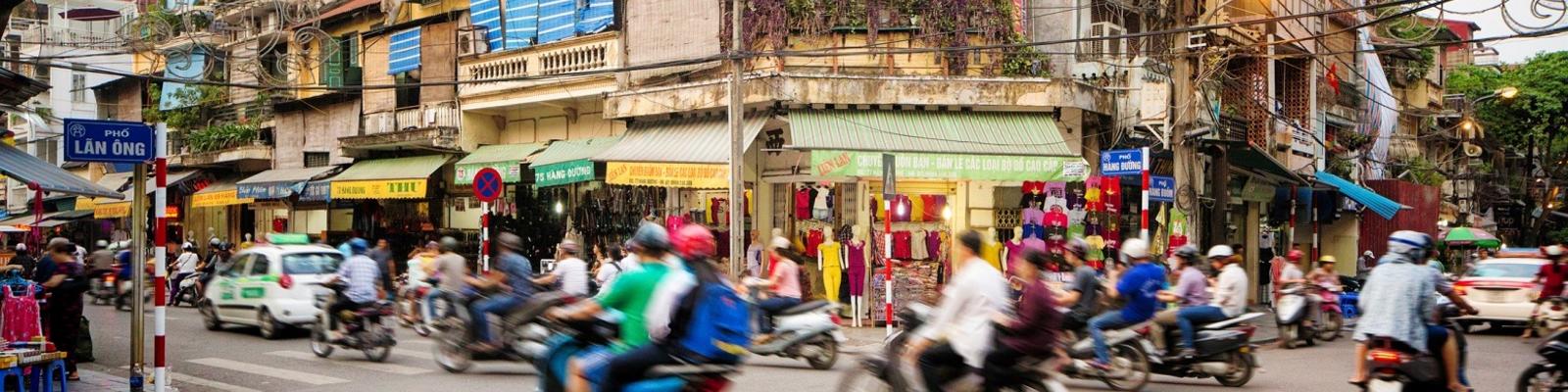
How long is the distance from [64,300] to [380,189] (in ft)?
42.2

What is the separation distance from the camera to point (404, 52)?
25.1 metres

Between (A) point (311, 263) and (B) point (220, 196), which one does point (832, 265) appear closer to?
(A) point (311, 263)

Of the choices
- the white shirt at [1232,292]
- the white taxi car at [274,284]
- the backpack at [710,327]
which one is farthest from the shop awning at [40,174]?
the white shirt at [1232,292]

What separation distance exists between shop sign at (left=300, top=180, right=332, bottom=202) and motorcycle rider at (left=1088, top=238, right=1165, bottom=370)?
19.3 metres

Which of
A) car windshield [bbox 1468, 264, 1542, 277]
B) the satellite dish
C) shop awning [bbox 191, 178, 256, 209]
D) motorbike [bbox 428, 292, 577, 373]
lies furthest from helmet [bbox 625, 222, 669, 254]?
the satellite dish

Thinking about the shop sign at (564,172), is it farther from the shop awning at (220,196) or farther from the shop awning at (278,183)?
→ the shop awning at (220,196)

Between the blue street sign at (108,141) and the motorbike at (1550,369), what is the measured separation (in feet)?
34.6

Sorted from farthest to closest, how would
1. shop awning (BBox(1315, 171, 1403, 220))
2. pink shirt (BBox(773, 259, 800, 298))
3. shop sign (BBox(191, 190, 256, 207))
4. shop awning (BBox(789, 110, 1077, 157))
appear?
shop sign (BBox(191, 190, 256, 207)) → shop awning (BBox(1315, 171, 1403, 220)) → shop awning (BBox(789, 110, 1077, 157)) → pink shirt (BBox(773, 259, 800, 298))

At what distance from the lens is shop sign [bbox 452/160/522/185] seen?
72.7ft

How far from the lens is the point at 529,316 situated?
781 cm

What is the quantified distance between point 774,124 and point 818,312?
728 centimetres

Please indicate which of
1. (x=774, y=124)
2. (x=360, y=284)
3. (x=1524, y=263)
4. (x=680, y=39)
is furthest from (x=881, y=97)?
(x=1524, y=263)

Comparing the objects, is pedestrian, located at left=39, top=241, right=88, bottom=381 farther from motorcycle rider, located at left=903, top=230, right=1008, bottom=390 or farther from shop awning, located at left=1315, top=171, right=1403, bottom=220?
shop awning, located at left=1315, top=171, right=1403, bottom=220

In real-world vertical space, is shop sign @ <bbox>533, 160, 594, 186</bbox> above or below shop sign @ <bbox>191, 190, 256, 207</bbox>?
above
